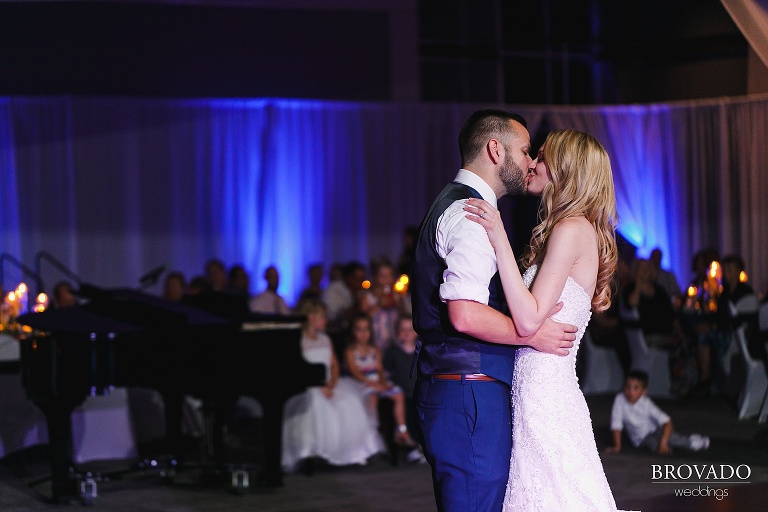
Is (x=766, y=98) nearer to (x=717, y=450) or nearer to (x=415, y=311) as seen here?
(x=717, y=450)

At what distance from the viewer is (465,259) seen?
3014mm

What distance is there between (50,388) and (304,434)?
5.80 ft

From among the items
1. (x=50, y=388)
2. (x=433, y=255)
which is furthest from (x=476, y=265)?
(x=50, y=388)

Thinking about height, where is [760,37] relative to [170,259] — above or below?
above

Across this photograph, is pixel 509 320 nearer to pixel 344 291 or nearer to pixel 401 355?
pixel 401 355

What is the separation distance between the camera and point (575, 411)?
3381 mm

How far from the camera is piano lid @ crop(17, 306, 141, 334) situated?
21.0 ft

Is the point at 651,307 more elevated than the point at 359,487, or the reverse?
the point at 651,307

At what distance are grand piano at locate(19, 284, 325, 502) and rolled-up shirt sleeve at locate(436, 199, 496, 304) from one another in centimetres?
369

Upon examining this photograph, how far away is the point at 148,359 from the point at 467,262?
12.6 ft

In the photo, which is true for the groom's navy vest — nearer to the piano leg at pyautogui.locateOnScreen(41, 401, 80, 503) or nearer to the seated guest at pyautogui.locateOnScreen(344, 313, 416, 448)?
the piano leg at pyautogui.locateOnScreen(41, 401, 80, 503)

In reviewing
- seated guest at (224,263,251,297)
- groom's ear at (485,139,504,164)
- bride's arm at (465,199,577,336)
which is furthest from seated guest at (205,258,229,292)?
bride's arm at (465,199,577,336)

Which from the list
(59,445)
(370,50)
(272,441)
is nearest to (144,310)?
(59,445)

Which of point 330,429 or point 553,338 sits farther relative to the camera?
point 330,429
